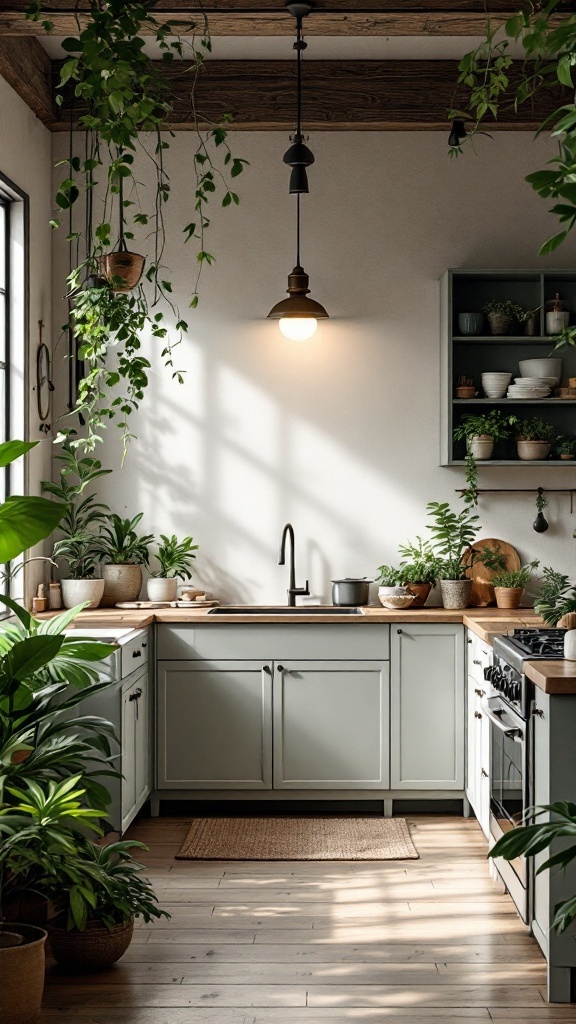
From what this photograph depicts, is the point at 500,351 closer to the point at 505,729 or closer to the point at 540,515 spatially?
the point at 540,515

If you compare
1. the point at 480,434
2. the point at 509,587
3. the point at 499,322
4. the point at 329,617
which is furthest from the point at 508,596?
the point at 499,322

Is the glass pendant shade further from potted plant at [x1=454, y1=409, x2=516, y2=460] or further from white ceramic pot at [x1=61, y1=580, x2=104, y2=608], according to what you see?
white ceramic pot at [x1=61, y1=580, x2=104, y2=608]

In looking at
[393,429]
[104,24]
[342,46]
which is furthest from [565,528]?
[104,24]

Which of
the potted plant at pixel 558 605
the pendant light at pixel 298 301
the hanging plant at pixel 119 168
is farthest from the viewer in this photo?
the pendant light at pixel 298 301

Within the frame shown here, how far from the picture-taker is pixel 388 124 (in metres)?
5.20

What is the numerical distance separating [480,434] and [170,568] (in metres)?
1.70

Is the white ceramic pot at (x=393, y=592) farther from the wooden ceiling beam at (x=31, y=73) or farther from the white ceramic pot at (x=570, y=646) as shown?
the wooden ceiling beam at (x=31, y=73)

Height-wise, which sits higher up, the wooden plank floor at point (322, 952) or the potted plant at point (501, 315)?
the potted plant at point (501, 315)

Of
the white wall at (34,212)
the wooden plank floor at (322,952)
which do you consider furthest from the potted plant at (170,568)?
the wooden plank floor at (322,952)

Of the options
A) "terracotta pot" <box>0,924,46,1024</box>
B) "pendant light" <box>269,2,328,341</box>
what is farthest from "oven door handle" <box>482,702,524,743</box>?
"pendant light" <box>269,2,328,341</box>

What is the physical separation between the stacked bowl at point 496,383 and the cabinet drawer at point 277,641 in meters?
1.29

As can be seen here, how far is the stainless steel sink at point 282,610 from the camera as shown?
507 centimetres

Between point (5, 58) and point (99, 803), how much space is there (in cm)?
311

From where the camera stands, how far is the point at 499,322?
5145 mm
